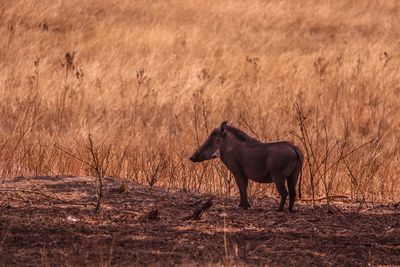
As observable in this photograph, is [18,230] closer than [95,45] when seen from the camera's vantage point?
Yes

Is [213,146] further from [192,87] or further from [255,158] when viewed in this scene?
[192,87]

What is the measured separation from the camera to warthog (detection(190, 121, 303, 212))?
6395 millimetres

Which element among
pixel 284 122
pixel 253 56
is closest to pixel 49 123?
pixel 284 122

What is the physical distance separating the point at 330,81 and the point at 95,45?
390 centimetres

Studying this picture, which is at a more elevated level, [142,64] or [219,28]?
[219,28]

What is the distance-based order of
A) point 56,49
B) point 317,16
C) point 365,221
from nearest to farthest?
point 365,221
point 56,49
point 317,16

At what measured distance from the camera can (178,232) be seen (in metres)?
6.07

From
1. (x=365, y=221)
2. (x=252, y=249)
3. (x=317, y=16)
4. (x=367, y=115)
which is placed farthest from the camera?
(x=317, y=16)

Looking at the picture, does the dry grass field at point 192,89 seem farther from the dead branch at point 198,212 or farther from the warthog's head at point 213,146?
the dead branch at point 198,212

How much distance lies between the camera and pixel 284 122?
505 inches

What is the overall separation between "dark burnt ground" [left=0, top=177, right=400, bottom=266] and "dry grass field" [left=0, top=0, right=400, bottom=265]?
2.58 feet

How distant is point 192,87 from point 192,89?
11cm

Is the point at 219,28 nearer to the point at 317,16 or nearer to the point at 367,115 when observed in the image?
the point at 317,16

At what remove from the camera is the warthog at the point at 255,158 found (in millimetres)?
6395
